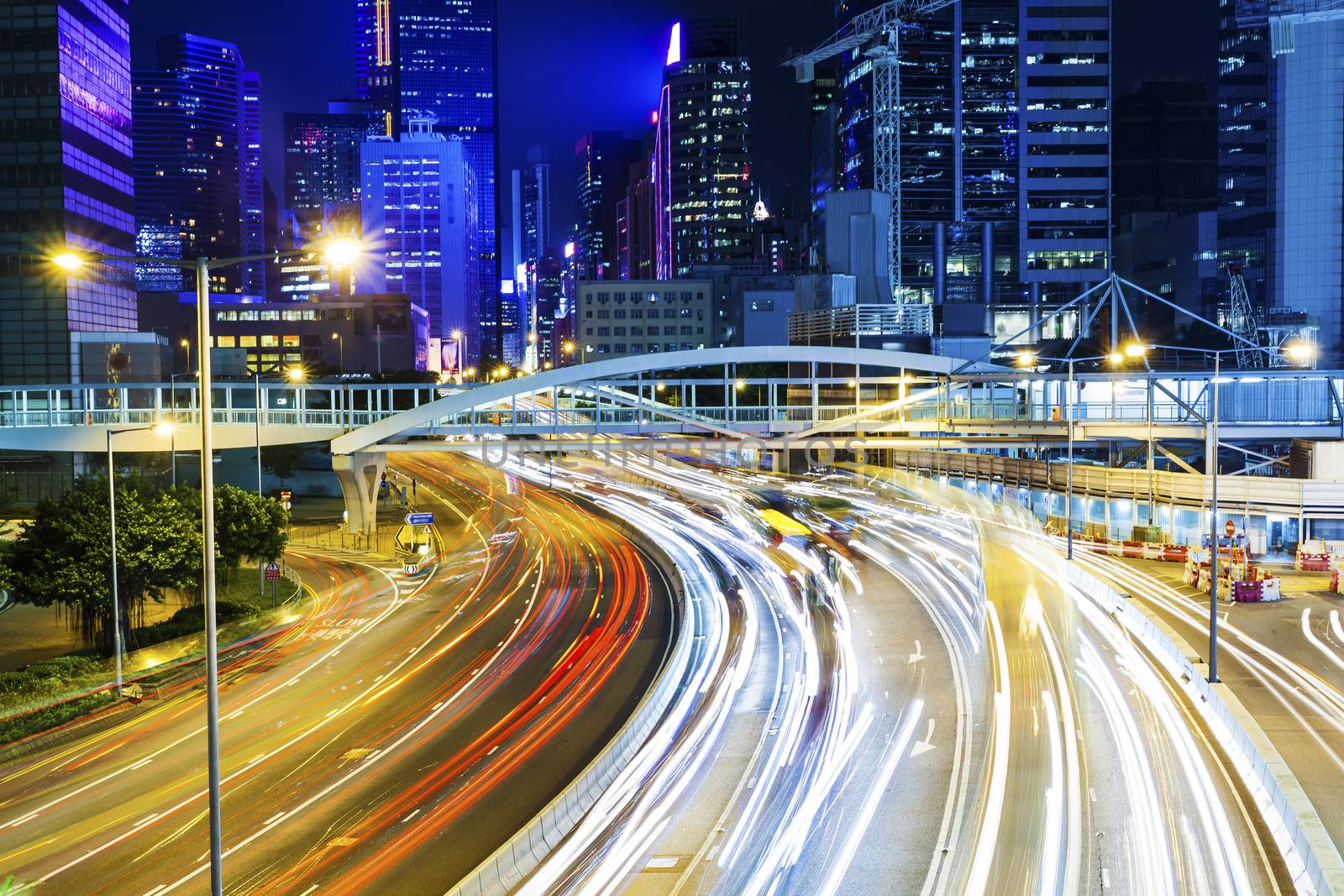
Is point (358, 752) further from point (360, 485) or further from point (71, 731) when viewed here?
point (360, 485)

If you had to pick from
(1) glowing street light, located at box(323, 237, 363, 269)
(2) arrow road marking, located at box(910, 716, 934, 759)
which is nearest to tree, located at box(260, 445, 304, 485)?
(2) arrow road marking, located at box(910, 716, 934, 759)

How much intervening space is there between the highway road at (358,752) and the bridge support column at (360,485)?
17204 mm

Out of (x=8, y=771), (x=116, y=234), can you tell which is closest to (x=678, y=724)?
(x=8, y=771)

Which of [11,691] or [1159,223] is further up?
[1159,223]

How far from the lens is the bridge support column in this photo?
202ft

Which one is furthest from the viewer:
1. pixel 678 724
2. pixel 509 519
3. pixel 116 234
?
pixel 116 234

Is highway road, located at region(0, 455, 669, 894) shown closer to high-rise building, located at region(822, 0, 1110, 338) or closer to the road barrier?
the road barrier

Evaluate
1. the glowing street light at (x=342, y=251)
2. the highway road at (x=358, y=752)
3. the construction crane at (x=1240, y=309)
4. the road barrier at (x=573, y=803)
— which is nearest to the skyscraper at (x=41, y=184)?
the highway road at (x=358, y=752)

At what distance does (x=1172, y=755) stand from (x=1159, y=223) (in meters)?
137

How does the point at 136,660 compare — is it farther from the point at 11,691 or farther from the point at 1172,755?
the point at 1172,755

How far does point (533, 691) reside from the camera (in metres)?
29.9

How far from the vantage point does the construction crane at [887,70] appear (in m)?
128

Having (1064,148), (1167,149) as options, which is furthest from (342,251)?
(1167,149)

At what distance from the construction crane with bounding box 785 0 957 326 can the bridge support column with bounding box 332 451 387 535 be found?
73.7 m
